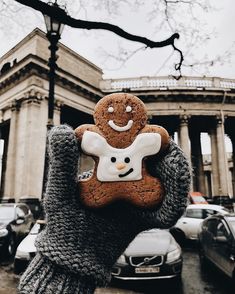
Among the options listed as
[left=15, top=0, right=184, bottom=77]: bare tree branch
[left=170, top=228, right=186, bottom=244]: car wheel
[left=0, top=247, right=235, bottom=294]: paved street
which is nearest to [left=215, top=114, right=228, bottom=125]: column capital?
[left=170, top=228, right=186, bottom=244]: car wheel

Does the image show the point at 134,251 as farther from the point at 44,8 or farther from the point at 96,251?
the point at 96,251

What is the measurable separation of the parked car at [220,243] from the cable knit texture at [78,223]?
6164 millimetres

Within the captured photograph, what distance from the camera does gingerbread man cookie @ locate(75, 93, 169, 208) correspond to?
4.58 feet

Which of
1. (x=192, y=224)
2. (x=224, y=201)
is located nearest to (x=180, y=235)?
(x=192, y=224)

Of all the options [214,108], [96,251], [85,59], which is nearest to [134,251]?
[96,251]

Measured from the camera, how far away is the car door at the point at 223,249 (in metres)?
7.09

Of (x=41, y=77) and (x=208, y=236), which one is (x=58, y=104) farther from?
(x=208, y=236)

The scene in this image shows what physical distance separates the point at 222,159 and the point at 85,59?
43.0ft

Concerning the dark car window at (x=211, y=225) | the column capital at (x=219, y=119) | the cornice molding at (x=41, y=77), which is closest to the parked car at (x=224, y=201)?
the column capital at (x=219, y=119)

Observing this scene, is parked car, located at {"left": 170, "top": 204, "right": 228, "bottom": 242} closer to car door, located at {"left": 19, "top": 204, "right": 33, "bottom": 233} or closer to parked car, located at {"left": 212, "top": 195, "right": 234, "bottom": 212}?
car door, located at {"left": 19, "top": 204, "right": 33, "bottom": 233}

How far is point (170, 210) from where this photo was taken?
135 cm

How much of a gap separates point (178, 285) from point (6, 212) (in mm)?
6214

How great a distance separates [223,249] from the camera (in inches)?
298

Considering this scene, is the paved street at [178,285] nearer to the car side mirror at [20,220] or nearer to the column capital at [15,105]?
the car side mirror at [20,220]
